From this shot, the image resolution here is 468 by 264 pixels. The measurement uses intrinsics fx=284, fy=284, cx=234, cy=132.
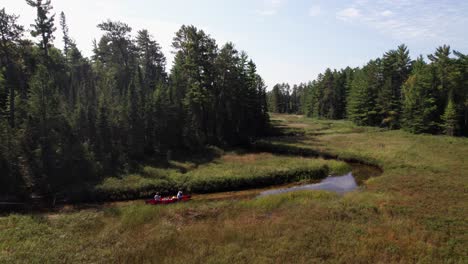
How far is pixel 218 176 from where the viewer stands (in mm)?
27500

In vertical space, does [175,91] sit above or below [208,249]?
above

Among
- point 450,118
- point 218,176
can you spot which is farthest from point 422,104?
point 218,176

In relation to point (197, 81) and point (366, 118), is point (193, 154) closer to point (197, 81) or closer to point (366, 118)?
point (197, 81)

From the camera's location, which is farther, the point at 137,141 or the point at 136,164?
the point at 137,141

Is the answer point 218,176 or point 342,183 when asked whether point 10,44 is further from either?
point 342,183

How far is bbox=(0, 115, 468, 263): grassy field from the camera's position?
13.1 meters

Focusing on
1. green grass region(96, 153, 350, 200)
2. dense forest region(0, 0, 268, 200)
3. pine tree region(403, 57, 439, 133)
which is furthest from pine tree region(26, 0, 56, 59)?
pine tree region(403, 57, 439, 133)

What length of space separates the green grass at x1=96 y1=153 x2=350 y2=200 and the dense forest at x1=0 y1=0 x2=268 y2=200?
3.86m

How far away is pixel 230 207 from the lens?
1967cm

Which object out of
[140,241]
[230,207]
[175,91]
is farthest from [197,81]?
[140,241]

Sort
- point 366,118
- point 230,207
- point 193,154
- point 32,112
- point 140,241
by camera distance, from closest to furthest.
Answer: point 140,241 → point 230,207 → point 32,112 → point 193,154 → point 366,118

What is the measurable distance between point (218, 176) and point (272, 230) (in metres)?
12.6

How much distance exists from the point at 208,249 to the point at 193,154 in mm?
25244

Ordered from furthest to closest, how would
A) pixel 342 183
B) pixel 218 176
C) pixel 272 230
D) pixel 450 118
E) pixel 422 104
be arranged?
pixel 422 104
pixel 450 118
pixel 218 176
pixel 342 183
pixel 272 230
